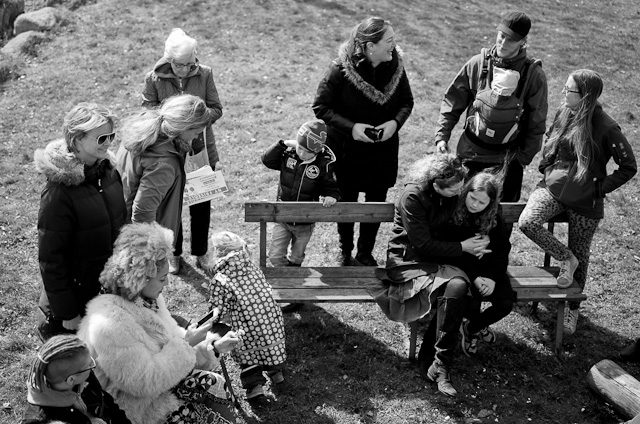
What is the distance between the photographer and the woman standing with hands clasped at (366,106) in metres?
5.96

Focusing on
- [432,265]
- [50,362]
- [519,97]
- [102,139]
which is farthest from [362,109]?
[50,362]

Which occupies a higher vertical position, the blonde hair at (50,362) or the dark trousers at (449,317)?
the blonde hair at (50,362)

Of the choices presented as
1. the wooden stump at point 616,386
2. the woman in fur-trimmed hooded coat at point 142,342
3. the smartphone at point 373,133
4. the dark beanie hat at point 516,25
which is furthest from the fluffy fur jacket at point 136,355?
the dark beanie hat at point 516,25

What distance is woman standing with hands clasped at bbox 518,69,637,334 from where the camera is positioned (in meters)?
5.62

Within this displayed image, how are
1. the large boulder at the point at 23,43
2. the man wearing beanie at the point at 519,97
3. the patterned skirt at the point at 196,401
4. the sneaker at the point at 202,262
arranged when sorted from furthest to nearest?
1. the large boulder at the point at 23,43
2. the sneaker at the point at 202,262
3. the man wearing beanie at the point at 519,97
4. the patterned skirt at the point at 196,401

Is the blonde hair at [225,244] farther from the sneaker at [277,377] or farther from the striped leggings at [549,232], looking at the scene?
the striped leggings at [549,232]

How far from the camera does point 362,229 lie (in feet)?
22.0

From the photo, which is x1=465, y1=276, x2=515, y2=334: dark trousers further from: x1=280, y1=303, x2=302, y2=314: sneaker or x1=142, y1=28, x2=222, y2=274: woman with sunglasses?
x1=142, y1=28, x2=222, y2=274: woman with sunglasses

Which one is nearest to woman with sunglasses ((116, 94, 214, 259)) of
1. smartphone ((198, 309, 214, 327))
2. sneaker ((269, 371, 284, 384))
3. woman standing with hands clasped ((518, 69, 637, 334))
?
smartphone ((198, 309, 214, 327))

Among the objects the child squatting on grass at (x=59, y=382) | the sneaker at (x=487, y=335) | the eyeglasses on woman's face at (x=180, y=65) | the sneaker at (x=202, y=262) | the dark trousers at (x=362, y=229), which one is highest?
the eyeglasses on woman's face at (x=180, y=65)

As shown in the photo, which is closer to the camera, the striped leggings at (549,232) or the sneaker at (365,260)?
the striped leggings at (549,232)

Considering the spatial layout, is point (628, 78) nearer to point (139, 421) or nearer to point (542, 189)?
point (542, 189)

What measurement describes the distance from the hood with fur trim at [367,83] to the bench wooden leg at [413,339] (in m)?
1.97

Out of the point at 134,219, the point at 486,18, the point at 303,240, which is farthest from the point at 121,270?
the point at 486,18
